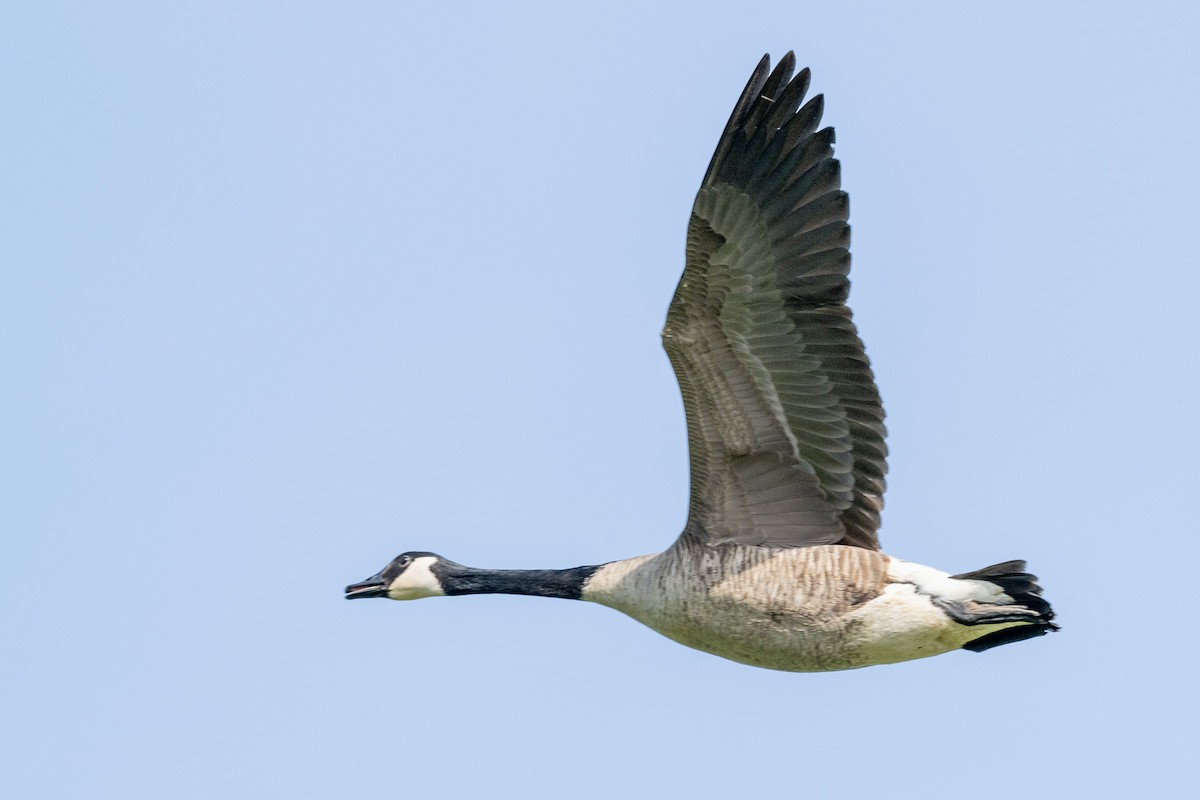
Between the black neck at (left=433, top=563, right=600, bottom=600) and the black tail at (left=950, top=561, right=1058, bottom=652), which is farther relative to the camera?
the black neck at (left=433, top=563, right=600, bottom=600)

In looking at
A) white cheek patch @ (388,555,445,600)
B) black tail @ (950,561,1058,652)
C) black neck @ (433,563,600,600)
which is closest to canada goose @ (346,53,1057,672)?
black tail @ (950,561,1058,652)

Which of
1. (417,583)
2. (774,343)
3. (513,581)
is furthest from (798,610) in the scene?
(417,583)

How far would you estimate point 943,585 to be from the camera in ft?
34.6

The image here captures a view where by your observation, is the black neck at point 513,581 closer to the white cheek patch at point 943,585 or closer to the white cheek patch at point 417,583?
the white cheek patch at point 417,583

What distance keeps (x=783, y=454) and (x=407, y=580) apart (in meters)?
3.06

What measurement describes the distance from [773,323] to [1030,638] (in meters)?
2.56

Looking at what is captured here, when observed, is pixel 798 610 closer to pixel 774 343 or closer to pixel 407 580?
pixel 774 343

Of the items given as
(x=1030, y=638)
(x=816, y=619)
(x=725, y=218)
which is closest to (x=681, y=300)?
(x=725, y=218)

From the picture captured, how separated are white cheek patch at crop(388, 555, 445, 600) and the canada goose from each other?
1574 mm

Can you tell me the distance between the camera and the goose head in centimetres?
1226

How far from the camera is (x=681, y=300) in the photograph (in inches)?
409

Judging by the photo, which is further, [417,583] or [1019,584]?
[417,583]

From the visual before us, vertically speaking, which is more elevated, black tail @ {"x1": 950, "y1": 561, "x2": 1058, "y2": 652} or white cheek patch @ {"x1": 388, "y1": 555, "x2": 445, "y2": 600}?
white cheek patch @ {"x1": 388, "y1": 555, "x2": 445, "y2": 600}

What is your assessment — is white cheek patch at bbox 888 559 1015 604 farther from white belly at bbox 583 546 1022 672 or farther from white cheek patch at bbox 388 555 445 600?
white cheek patch at bbox 388 555 445 600
